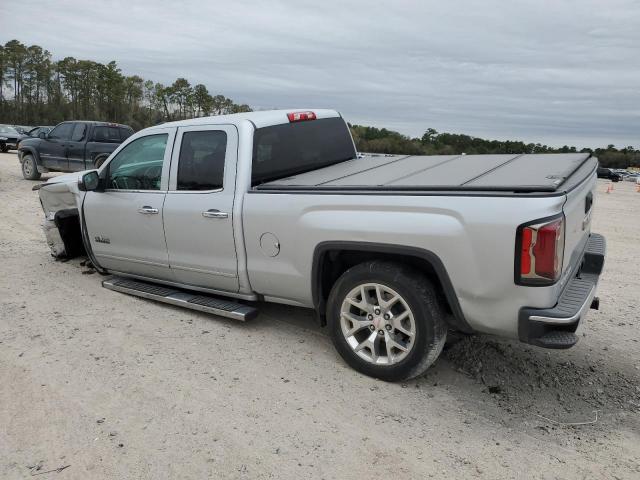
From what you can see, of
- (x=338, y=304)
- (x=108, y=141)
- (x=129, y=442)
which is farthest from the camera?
(x=108, y=141)

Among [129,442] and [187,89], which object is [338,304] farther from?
[187,89]

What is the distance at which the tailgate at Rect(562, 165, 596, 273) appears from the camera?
3.29 metres

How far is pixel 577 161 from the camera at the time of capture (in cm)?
429

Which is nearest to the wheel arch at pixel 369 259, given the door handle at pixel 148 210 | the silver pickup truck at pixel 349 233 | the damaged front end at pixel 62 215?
the silver pickup truck at pixel 349 233

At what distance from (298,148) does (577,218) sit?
2459 millimetres

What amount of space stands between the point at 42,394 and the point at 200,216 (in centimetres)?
177

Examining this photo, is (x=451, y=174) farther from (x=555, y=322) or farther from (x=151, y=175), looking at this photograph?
(x=151, y=175)

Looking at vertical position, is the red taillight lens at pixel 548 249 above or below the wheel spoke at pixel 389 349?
above

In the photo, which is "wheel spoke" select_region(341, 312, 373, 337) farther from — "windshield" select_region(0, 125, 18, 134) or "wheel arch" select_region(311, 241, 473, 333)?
"windshield" select_region(0, 125, 18, 134)

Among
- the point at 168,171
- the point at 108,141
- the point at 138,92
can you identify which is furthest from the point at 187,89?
the point at 168,171

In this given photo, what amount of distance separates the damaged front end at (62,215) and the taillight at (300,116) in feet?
8.78

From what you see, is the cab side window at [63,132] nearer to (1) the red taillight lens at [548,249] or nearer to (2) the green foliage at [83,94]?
(1) the red taillight lens at [548,249]

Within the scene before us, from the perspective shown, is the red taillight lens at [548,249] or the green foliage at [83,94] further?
the green foliage at [83,94]

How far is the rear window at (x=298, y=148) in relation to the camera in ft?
15.1
